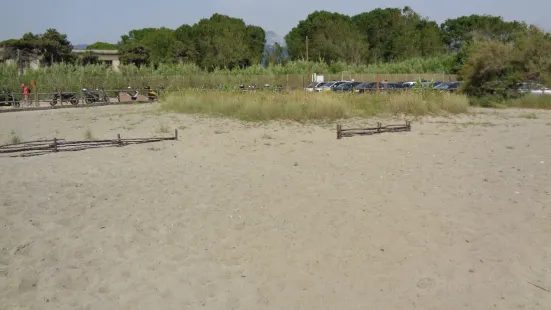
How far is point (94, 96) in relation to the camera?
30.5 metres

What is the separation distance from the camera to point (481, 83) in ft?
96.9

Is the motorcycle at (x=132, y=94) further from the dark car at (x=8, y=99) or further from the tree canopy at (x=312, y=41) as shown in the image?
the tree canopy at (x=312, y=41)

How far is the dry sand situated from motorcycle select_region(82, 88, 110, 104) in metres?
19.6

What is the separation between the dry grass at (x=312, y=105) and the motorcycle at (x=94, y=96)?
365 inches

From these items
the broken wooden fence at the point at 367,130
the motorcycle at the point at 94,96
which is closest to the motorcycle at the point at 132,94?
the motorcycle at the point at 94,96

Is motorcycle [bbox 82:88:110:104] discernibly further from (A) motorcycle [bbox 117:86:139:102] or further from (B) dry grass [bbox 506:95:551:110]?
(B) dry grass [bbox 506:95:551:110]

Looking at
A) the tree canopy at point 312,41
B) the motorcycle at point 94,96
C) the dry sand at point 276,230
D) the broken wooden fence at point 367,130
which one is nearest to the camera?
the dry sand at point 276,230

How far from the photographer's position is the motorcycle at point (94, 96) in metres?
30.1

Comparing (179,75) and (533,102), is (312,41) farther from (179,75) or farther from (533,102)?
(533,102)

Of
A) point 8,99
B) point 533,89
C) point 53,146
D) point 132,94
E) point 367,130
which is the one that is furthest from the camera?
point 132,94

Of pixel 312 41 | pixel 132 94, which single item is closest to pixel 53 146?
pixel 132 94

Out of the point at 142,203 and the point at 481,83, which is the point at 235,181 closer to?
the point at 142,203

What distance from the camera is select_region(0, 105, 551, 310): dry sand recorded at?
516 cm

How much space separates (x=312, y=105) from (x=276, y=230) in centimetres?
1176
